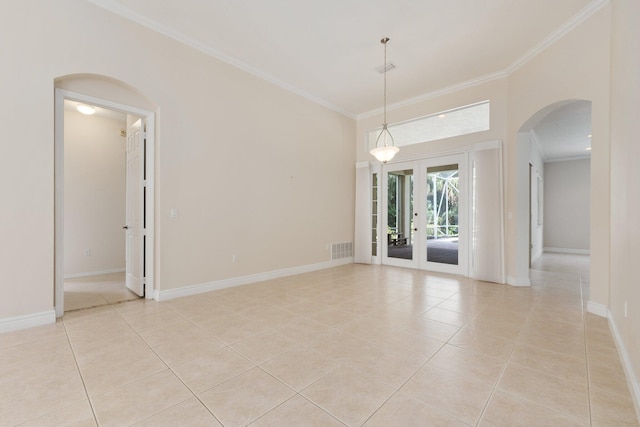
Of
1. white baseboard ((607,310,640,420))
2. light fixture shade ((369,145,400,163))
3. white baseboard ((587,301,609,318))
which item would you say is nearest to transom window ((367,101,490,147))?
light fixture shade ((369,145,400,163))

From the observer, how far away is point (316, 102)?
619cm

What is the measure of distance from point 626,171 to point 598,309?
210cm

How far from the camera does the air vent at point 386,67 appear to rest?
4.76m

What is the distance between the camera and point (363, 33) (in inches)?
155

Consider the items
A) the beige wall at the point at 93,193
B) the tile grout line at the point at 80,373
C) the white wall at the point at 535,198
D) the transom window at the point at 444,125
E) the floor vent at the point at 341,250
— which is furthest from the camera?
the white wall at the point at 535,198

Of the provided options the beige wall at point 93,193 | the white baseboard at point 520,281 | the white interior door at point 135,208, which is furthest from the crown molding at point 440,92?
the beige wall at point 93,193

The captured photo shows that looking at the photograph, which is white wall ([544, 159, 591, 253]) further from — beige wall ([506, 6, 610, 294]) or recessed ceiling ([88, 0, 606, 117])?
recessed ceiling ([88, 0, 606, 117])

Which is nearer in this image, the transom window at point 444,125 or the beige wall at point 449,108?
the beige wall at point 449,108

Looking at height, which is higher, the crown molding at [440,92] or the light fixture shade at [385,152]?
the crown molding at [440,92]

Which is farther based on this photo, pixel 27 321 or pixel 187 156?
pixel 187 156

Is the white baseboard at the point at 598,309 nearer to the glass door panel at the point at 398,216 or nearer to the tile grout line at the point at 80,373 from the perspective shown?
the glass door panel at the point at 398,216

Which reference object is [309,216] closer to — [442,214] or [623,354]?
[442,214]

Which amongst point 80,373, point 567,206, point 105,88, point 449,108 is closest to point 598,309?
point 449,108

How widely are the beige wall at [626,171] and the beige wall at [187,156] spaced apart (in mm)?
4568
